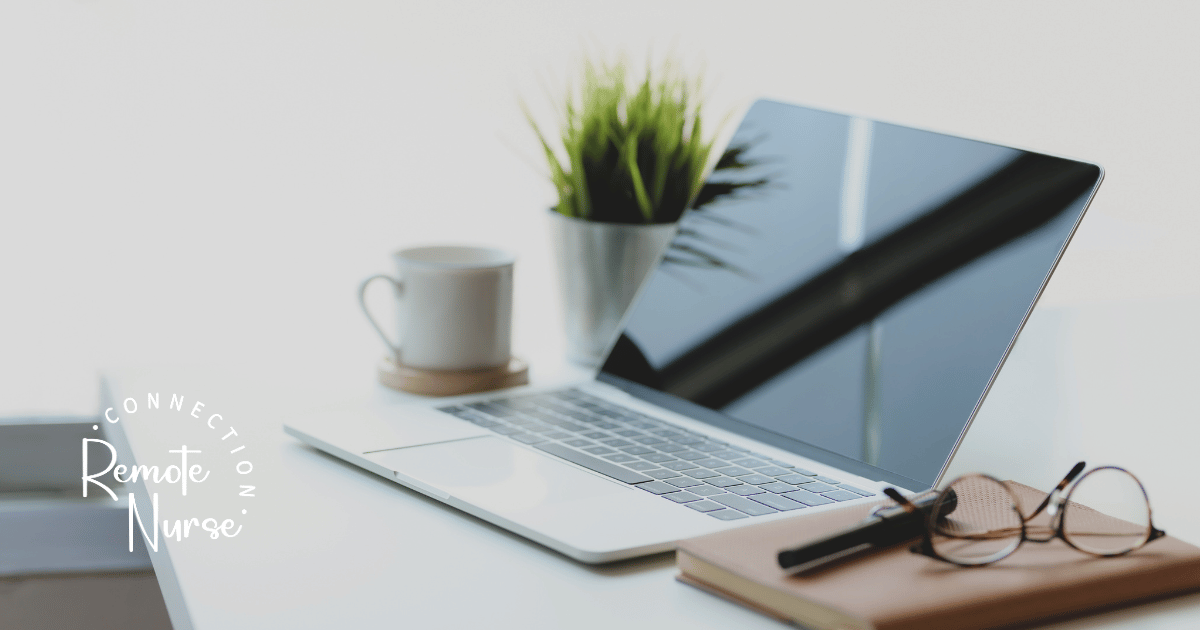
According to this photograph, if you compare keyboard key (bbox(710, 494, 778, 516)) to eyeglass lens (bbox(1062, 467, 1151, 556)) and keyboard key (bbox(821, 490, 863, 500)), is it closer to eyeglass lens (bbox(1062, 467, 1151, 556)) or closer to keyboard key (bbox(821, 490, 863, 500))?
keyboard key (bbox(821, 490, 863, 500))

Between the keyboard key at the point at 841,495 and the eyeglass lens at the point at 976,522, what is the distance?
0.35ft

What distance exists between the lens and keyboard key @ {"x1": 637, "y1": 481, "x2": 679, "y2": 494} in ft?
2.32

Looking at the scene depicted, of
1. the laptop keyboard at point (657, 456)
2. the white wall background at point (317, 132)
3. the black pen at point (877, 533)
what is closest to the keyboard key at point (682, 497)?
the laptop keyboard at point (657, 456)

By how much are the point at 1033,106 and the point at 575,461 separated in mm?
1134

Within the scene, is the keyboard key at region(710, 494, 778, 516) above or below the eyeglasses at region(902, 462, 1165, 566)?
below

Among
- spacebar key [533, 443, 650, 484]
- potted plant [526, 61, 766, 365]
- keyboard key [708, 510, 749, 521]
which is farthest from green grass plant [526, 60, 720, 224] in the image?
keyboard key [708, 510, 749, 521]

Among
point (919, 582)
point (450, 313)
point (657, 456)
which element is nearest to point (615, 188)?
point (450, 313)

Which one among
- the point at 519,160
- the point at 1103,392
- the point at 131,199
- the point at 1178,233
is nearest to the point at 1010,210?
the point at 1103,392

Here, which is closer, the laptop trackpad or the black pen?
the black pen

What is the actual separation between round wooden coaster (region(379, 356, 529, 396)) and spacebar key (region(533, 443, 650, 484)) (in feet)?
0.58

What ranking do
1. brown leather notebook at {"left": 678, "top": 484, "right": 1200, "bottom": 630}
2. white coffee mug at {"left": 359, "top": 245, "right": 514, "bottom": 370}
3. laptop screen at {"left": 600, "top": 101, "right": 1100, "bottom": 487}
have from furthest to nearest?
white coffee mug at {"left": 359, "top": 245, "right": 514, "bottom": 370}
laptop screen at {"left": 600, "top": 101, "right": 1100, "bottom": 487}
brown leather notebook at {"left": 678, "top": 484, "right": 1200, "bottom": 630}

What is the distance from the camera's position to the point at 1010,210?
2.64 ft

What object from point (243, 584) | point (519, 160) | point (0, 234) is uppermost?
point (519, 160)

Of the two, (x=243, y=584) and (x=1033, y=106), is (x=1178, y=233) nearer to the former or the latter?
(x=1033, y=106)
